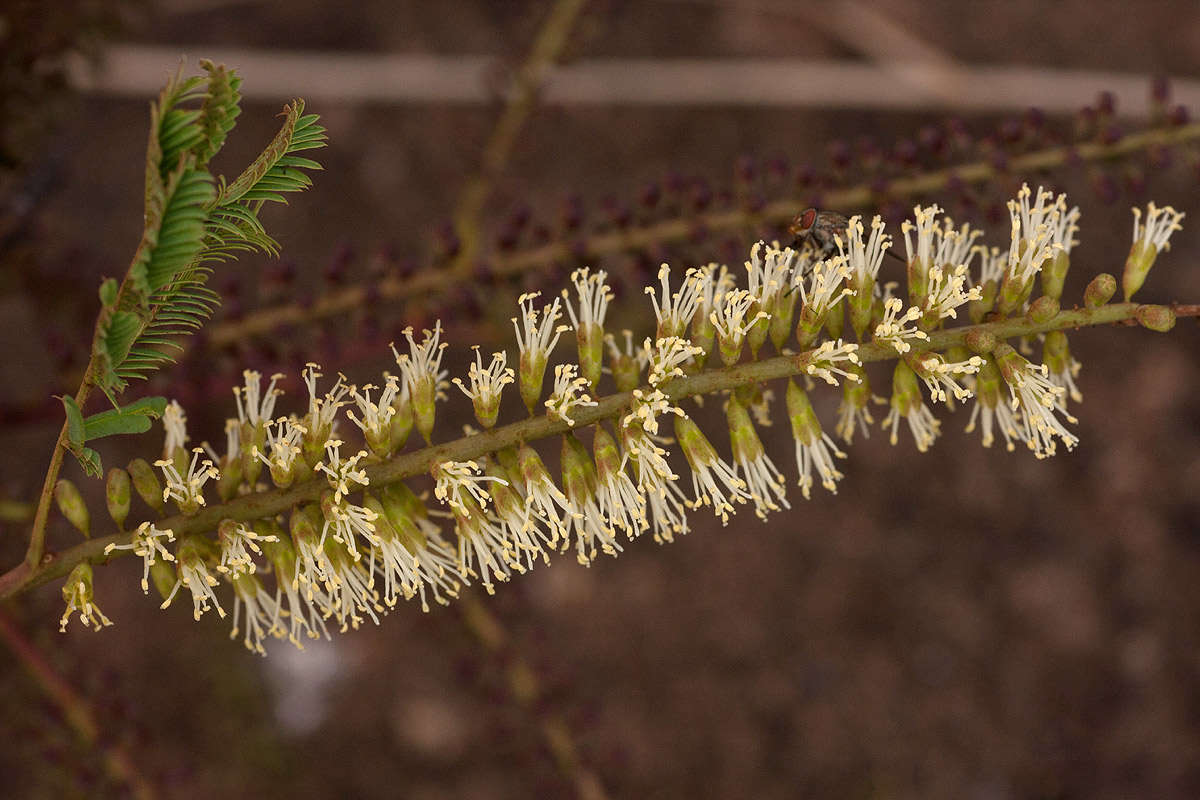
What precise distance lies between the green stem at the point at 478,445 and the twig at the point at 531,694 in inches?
30.7

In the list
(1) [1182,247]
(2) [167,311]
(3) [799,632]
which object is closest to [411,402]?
(2) [167,311]

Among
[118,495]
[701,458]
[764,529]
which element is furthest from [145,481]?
[764,529]

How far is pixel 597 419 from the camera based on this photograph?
1396 millimetres

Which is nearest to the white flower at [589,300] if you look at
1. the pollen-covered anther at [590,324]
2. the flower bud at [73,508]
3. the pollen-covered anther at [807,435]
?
the pollen-covered anther at [590,324]

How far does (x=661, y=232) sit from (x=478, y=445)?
1.82ft

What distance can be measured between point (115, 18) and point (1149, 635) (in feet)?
12.5

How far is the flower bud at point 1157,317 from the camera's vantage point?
1277mm

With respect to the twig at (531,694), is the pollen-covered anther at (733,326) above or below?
above

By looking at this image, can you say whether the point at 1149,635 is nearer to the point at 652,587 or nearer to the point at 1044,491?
the point at 1044,491

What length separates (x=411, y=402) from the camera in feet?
4.82

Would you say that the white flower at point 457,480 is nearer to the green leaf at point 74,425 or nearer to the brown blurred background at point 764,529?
the green leaf at point 74,425

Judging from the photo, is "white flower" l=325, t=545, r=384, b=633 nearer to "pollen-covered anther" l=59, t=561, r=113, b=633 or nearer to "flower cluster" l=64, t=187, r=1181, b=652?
"flower cluster" l=64, t=187, r=1181, b=652

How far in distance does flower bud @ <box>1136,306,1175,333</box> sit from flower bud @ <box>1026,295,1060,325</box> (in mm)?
109

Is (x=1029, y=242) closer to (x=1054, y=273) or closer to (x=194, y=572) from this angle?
(x=1054, y=273)
